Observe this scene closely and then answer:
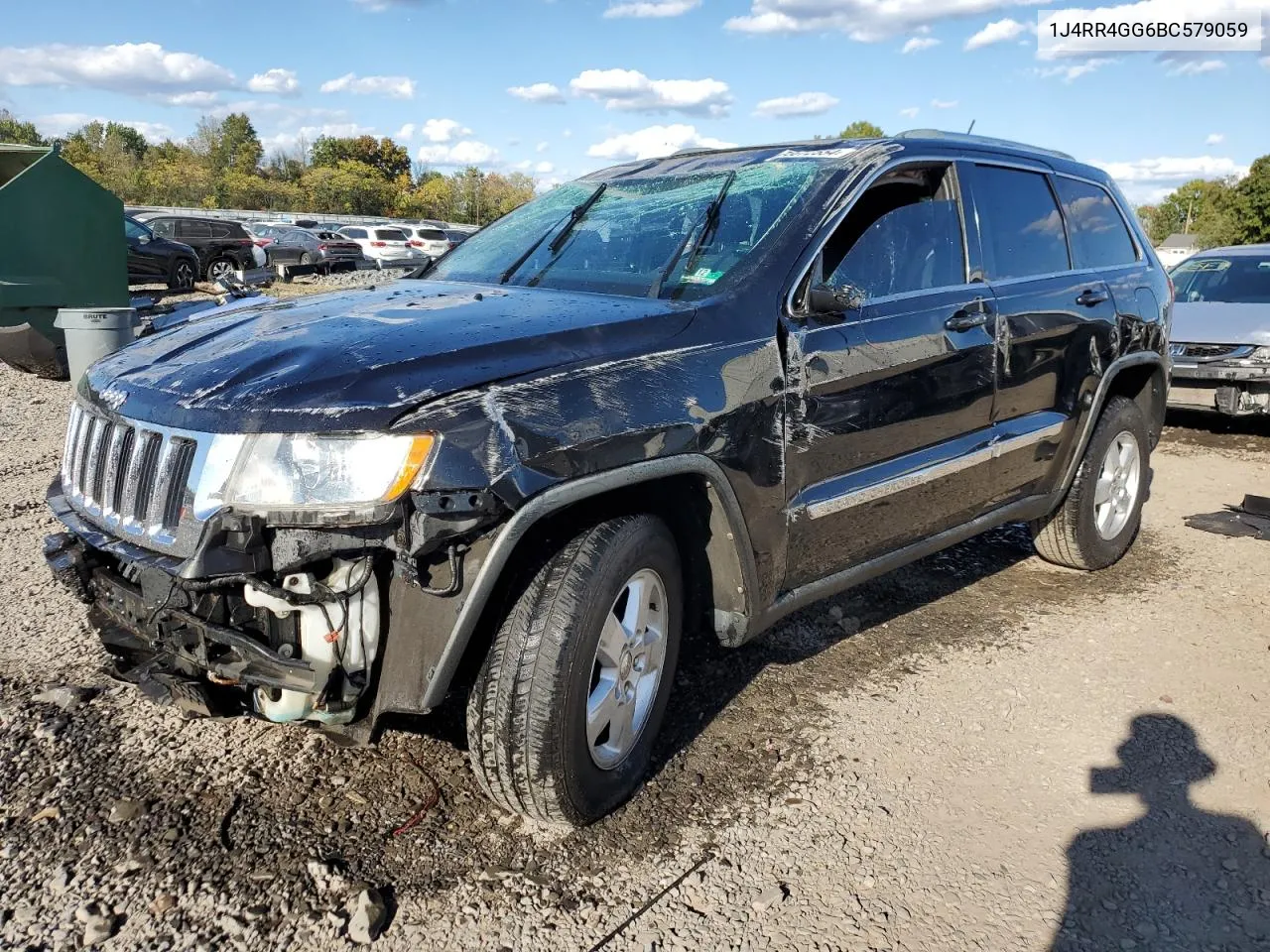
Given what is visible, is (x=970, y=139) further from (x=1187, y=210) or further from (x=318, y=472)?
(x=1187, y=210)

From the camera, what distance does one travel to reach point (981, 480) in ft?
12.9

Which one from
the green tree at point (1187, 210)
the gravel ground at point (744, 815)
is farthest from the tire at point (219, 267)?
the green tree at point (1187, 210)

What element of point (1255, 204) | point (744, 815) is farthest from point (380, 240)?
point (1255, 204)

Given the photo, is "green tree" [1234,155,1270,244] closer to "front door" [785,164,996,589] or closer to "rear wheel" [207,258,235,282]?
"rear wheel" [207,258,235,282]

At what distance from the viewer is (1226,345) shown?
8.59 m

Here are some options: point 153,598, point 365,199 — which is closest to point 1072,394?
point 153,598

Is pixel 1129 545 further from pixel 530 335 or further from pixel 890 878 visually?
pixel 530 335

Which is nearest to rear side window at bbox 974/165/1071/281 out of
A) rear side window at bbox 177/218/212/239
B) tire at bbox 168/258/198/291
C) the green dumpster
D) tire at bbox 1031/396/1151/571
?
tire at bbox 1031/396/1151/571

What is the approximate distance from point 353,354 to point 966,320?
2.34 meters

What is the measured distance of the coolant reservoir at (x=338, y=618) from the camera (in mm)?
2256

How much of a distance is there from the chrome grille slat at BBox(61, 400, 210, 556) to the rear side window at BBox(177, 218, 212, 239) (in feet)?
74.0

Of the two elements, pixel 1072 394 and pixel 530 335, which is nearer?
pixel 530 335

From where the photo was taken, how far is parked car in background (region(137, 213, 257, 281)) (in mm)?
22609

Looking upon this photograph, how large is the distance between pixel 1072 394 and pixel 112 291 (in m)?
11.2
